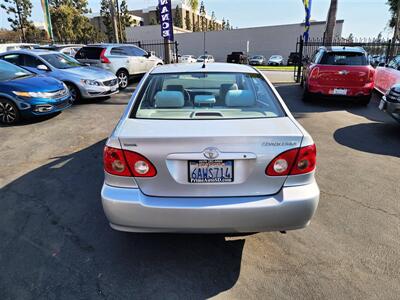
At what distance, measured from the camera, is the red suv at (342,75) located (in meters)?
8.75

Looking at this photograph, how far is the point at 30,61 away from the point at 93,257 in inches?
337

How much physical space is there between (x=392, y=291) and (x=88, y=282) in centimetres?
237

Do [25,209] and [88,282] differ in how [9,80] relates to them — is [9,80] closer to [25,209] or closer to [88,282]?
[25,209]

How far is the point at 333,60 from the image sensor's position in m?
9.02

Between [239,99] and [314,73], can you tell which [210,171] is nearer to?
[239,99]

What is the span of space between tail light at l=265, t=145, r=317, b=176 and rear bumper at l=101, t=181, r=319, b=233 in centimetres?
14

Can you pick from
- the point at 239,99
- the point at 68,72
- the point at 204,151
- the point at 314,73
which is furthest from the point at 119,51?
the point at 204,151

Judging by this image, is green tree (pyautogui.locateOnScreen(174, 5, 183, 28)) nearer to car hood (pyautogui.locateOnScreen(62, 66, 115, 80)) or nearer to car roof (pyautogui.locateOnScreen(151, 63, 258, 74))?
car hood (pyautogui.locateOnScreen(62, 66, 115, 80))

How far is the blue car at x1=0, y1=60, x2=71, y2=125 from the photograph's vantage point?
7039 mm

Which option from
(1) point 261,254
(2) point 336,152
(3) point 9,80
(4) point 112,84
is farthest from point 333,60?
(3) point 9,80

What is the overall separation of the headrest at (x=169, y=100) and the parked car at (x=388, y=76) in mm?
7495

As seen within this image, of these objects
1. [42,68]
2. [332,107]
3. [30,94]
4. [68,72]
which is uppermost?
[42,68]

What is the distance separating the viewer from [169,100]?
314 centimetres

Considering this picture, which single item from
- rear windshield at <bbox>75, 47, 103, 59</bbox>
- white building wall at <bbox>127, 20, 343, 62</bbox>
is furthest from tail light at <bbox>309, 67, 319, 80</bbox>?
white building wall at <bbox>127, 20, 343, 62</bbox>
